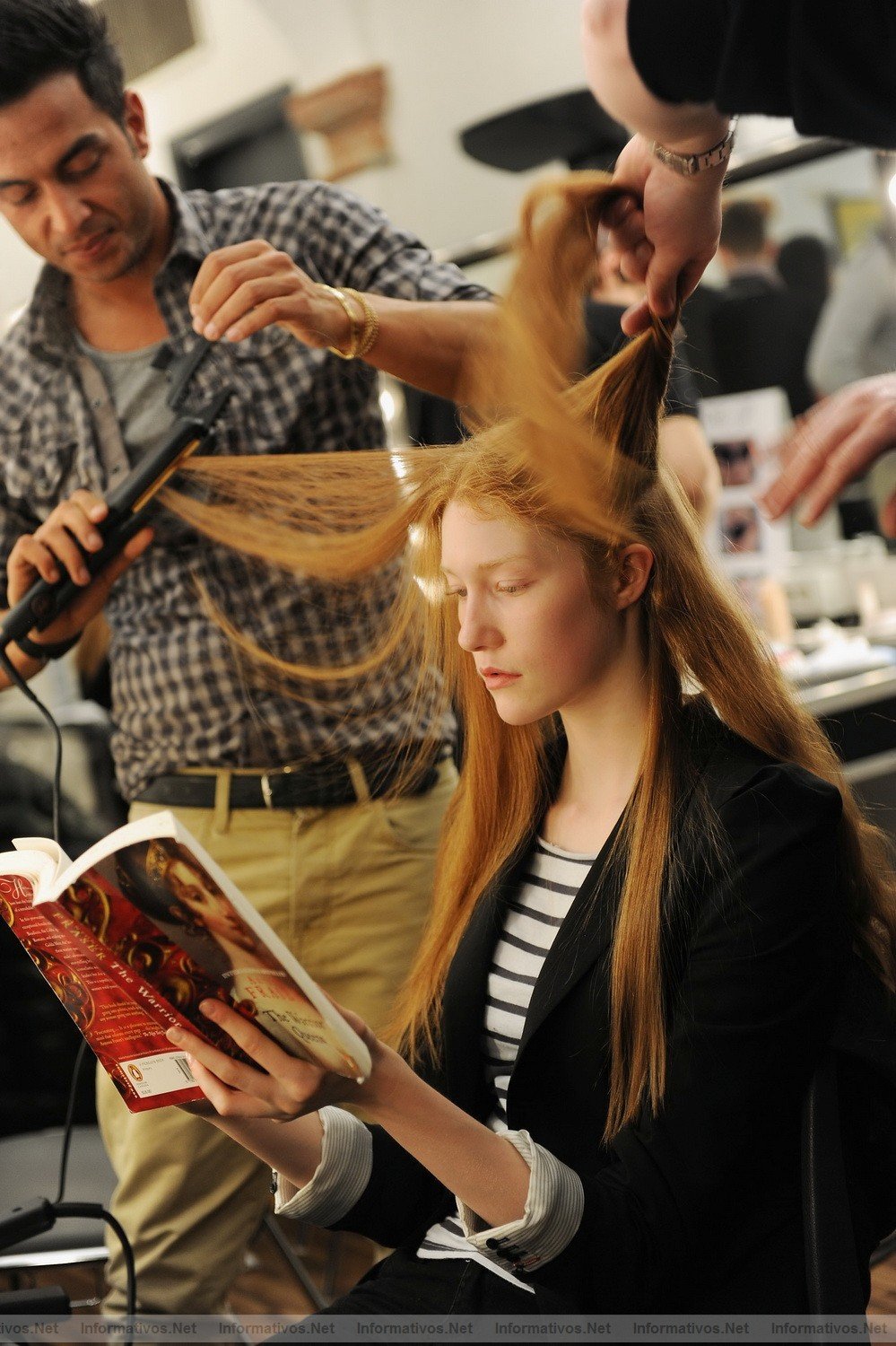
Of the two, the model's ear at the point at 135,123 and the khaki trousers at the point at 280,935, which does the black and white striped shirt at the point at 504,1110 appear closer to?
the khaki trousers at the point at 280,935

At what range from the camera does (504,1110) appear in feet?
3.78

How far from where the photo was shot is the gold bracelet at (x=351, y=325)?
1284 millimetres

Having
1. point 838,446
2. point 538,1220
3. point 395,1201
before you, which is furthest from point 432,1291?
point 838,446

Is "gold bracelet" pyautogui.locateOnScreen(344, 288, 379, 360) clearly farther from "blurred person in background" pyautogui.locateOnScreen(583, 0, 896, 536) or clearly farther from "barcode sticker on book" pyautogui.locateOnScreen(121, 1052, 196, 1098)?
"barcode sticker on book" pyautogui.locateOnScreen(121, 1052, 196, 1098)

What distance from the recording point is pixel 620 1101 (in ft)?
3.42

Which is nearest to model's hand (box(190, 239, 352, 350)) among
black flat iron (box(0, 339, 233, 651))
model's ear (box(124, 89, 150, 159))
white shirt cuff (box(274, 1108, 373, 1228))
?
black flat iron (box(0, 339, 233, 651))

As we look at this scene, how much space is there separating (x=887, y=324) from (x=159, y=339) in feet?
4.20

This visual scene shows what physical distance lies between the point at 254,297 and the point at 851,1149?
0.89m

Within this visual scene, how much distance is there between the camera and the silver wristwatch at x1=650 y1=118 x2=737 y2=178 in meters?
0.98

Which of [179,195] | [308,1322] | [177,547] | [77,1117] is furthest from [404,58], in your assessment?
[308,1322]

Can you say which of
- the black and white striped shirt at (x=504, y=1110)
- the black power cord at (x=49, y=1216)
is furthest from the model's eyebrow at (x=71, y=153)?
the black and white striped shirt at (x=504, y=1110)

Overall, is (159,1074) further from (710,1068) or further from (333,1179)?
(710,1068)

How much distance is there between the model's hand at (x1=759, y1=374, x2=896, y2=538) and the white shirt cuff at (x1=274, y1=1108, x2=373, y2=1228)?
65cm

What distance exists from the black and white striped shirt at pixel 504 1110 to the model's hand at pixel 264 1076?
141 millimetres
